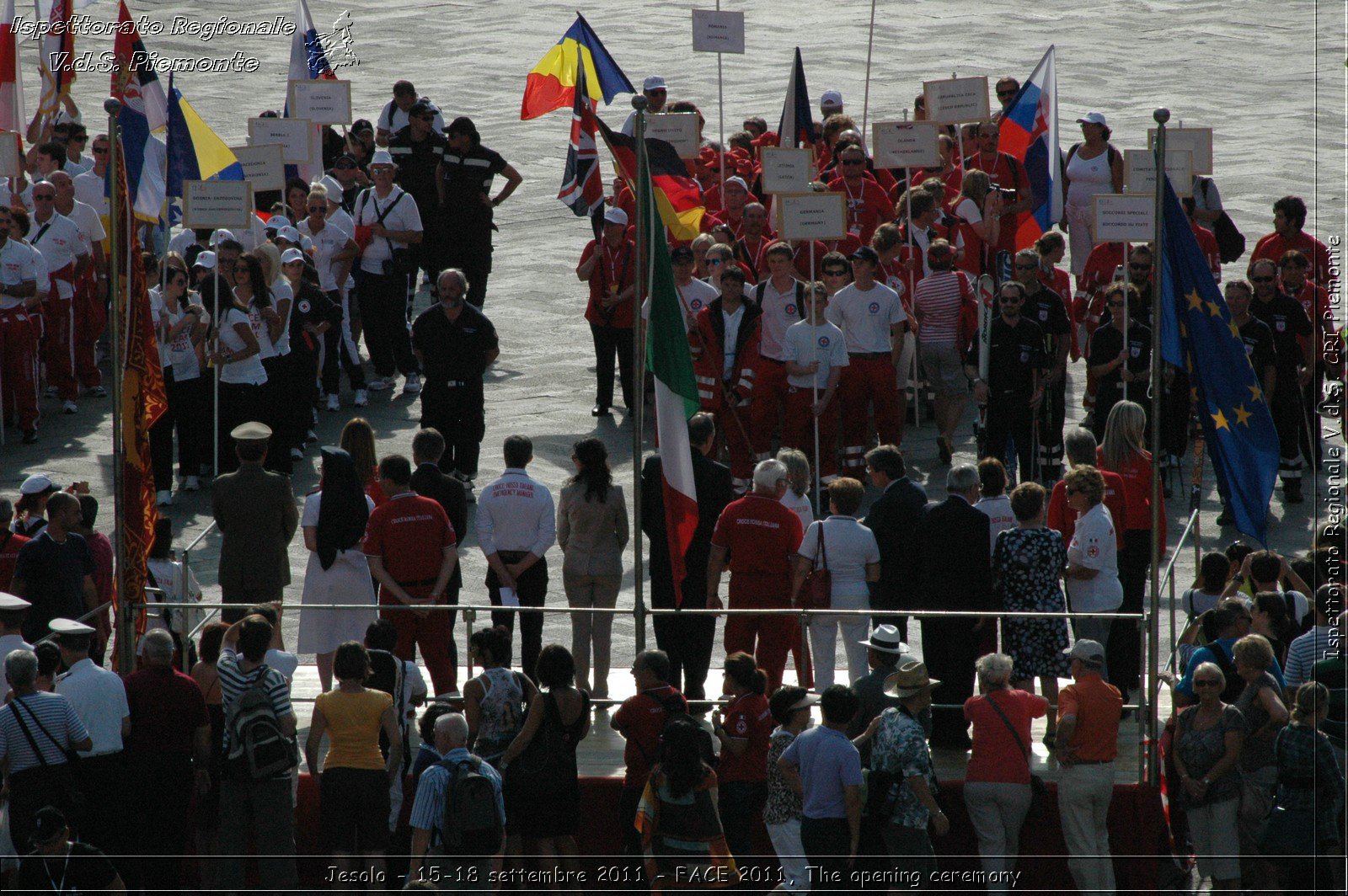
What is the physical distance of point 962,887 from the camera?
10.5 meters

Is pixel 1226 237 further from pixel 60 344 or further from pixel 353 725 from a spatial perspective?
pixel 353 725

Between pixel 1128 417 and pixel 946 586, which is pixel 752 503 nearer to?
pixel 946 586

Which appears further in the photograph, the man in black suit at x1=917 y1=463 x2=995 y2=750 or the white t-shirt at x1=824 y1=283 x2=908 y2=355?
the white t-shirt at x1=824 y1=283 x2=908 y2=355

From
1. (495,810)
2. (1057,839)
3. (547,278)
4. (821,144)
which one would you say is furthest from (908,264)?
(495,810)

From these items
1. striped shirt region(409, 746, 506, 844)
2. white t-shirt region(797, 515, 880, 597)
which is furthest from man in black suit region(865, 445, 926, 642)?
striped shirt region(409, 746, 506, 844)

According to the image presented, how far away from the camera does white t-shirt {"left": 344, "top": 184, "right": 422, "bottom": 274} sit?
18.1m

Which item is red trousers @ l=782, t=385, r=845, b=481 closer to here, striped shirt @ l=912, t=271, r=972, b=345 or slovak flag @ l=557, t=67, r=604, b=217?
striped shirt @ l=912, t=271, r=972, b=345

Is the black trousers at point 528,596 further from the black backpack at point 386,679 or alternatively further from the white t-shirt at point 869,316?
the white t-shirt at point 869,316

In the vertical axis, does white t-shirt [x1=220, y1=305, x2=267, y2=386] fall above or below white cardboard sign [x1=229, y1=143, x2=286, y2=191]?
below

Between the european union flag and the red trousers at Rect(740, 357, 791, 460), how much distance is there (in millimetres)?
5405

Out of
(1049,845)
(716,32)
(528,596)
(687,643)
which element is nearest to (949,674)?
(1049,845)

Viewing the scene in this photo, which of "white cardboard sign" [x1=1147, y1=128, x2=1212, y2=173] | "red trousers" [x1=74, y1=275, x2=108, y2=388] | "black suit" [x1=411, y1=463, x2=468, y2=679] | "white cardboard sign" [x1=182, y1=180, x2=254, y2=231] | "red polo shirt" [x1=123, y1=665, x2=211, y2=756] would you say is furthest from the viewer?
"white cardboard sign" [x1=1147, y1=128, x2=1212, y2=173]

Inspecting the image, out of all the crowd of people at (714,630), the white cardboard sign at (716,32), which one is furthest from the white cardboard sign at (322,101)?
the crowd of people at (714,630)

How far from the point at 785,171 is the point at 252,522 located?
6.38 m
